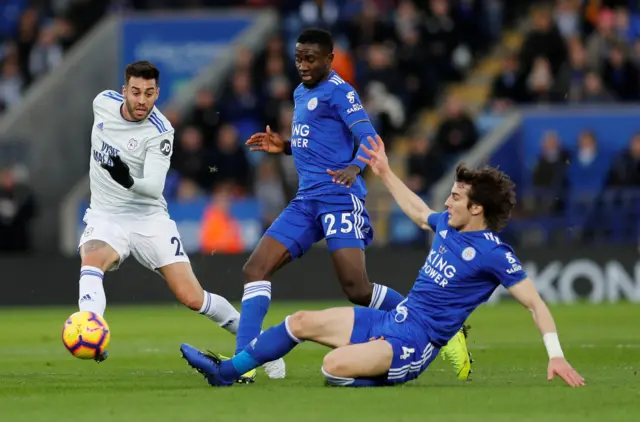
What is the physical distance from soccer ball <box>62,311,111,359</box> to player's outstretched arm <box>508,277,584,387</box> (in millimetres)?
2811

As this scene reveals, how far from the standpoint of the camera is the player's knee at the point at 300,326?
8.99 meters

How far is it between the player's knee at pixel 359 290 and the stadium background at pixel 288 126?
11.6 ft

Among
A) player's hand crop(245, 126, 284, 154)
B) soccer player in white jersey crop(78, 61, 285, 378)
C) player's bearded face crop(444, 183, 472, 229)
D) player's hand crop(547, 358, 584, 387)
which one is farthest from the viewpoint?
player's hand crop(245, 126, 284, 154)

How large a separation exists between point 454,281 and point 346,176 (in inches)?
58.9

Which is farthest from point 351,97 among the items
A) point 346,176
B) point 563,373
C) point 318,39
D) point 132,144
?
point 563,373

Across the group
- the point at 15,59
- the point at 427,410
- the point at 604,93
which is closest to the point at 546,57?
the point at 604,93

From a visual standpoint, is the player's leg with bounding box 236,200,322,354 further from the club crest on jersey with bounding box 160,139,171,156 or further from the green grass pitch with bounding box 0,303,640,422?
the club crest on jersey with bounding box 160,139,171,156

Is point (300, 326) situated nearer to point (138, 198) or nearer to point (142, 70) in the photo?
point (138, 198)

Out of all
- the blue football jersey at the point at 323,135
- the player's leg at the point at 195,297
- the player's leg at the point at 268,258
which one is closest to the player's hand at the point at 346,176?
the blue football jersey at the point at 323,135

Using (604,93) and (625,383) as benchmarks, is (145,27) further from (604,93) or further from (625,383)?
(625,383)

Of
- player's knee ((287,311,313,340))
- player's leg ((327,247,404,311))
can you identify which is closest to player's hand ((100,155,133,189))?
player's leg ((327,247,404,311))

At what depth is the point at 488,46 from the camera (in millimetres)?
24641

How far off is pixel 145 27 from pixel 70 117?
2016 mm

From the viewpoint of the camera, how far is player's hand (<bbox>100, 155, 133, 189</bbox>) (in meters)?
10.2
